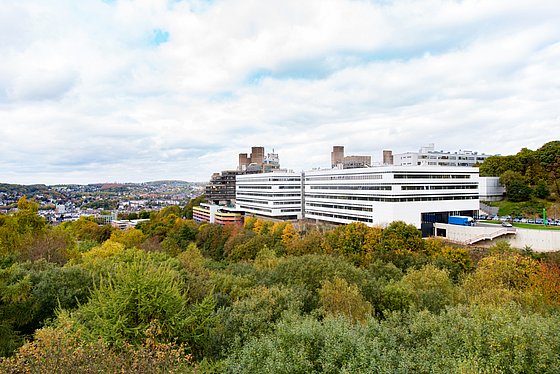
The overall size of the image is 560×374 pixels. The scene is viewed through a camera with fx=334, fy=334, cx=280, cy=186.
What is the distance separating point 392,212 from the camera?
59.3 m

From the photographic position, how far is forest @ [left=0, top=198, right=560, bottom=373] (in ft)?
38.8

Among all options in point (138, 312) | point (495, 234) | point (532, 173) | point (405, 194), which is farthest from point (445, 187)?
point (138, 312)

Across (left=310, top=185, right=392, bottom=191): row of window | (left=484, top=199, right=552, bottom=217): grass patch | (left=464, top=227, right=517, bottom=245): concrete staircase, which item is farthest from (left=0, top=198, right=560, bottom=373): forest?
(left=484, top=199, right=552, bottom=217): grass patch

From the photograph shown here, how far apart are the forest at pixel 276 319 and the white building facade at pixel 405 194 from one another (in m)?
19.2

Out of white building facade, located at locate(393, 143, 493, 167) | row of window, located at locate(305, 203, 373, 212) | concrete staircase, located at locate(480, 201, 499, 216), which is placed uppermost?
white building facade, located at locate(393, 143, 493, 167)

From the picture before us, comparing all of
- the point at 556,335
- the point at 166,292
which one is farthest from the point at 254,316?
the point at 556,335

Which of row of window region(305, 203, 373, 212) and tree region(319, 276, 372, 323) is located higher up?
row of window region(305, 203, 373, 212)

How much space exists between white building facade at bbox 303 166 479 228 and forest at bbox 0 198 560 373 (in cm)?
1920

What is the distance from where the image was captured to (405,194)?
196 ft

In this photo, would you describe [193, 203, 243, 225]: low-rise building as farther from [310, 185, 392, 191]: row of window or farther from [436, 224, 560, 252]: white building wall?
[436, 224, 560, 252]: white building wall

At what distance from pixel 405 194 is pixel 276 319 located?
47034mm

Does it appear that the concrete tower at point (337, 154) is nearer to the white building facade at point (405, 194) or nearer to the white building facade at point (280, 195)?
the white building facade at point (280, 195)

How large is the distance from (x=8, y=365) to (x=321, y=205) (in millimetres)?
76360

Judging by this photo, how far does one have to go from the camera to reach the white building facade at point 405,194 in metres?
59.8
